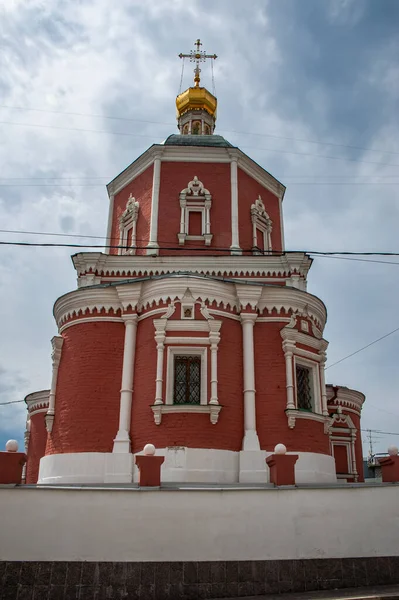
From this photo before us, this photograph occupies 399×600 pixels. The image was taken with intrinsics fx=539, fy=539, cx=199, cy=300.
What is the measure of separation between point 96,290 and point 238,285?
3776 millimetres

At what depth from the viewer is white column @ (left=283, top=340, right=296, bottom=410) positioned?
13.3 metres

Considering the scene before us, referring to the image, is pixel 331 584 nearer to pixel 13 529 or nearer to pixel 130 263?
pixel 13 529

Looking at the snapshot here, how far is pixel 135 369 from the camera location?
1361 cm

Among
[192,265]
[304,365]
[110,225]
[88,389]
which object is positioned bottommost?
[88,389]

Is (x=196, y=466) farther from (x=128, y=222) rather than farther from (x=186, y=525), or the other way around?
(x=128, y=222)

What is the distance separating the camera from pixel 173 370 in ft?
43.6

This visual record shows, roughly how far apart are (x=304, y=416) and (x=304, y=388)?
1.11m

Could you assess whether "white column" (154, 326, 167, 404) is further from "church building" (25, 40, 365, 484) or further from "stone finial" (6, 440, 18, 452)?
"stone finial" (6, 440, 18, 452)

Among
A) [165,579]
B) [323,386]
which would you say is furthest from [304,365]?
[165,579]

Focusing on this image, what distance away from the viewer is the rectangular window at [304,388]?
556 inches

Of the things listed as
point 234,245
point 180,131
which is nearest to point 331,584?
point 234,245

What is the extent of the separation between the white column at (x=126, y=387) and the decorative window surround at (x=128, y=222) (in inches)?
155

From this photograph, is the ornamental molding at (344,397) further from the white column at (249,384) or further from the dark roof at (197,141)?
the dark roof at (197,141)

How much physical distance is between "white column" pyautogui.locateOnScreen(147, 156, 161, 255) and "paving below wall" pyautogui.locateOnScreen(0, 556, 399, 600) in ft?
31.1
